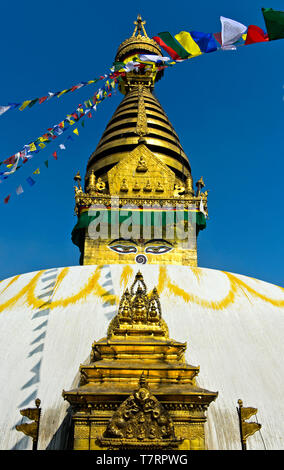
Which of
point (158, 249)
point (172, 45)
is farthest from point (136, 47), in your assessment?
point (172, 45)

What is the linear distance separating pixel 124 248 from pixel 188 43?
7.10 m

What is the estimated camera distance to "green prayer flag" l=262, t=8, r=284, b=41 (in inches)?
201

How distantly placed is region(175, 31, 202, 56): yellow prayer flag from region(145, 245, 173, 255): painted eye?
6855 mm

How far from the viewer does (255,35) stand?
589cm

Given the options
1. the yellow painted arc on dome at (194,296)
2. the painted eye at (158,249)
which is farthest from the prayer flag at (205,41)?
the painted eye at (158,249)

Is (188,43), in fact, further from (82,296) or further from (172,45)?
(82,296)

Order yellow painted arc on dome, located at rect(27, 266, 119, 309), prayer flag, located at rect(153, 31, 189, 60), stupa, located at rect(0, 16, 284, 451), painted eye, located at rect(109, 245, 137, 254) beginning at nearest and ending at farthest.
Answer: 1. stupa, located at rect(0, 16, 284, 451)
2. prayer flag, located at rect(153, 31, 189, 60)
3. yellow painted arc on dome, located at rect(27, 266, 119, 309)
4. painted eye, located at rect(109, 245, 137, 254)

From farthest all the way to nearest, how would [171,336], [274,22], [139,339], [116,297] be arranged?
[116,297] < [171,336] < [139,339] < [274,22]

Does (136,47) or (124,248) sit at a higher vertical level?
(136,47)

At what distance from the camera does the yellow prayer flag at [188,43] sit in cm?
667

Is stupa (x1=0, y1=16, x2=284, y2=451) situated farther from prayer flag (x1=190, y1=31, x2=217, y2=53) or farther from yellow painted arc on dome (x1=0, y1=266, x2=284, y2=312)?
prayer flag (x1=190, y1=31, x2=217, y2=53)

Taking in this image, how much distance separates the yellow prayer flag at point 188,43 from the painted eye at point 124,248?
22.5ft

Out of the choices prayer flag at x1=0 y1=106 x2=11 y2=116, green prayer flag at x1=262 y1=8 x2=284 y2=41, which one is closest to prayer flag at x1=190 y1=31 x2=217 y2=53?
green prayer flag at x1=262 y1=8 x2=284 y2=41
